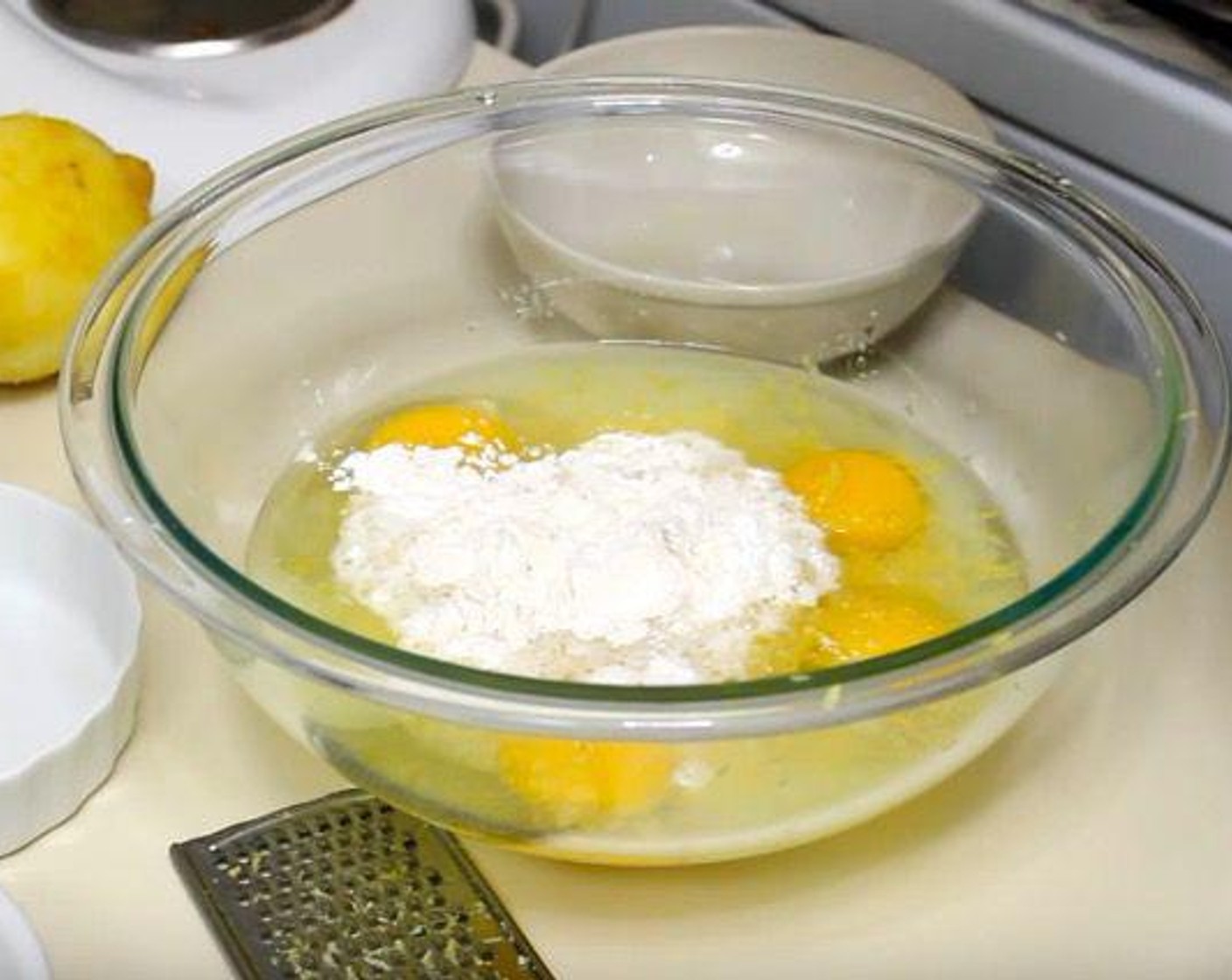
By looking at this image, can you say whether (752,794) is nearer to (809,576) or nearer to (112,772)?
(809,576)

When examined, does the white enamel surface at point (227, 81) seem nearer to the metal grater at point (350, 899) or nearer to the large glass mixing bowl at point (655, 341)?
the large glass mixing bowl at point (655, 341)

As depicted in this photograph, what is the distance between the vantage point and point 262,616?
0.59 m

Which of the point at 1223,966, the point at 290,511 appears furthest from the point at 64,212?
the point at 1223,966

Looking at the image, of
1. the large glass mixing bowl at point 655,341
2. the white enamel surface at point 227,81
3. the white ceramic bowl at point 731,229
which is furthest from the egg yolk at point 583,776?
the white enamel surface at point 227,81

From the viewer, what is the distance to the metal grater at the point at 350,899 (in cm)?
63

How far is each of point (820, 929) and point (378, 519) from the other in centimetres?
21

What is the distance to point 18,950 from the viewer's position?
61cm

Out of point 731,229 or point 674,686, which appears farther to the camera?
point 731,229

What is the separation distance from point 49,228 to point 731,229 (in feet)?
0.94

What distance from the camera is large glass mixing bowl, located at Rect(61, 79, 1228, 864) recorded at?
23.2 inches

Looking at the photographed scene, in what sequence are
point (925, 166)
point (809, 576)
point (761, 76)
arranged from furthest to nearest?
point (761, 76)
point (925, 166)
point (809, 576)

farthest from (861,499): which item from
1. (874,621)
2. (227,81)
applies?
(227,81)

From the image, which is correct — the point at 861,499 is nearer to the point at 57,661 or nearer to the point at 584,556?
the point at 584,556

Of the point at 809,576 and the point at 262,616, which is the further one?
the point at 809,576
